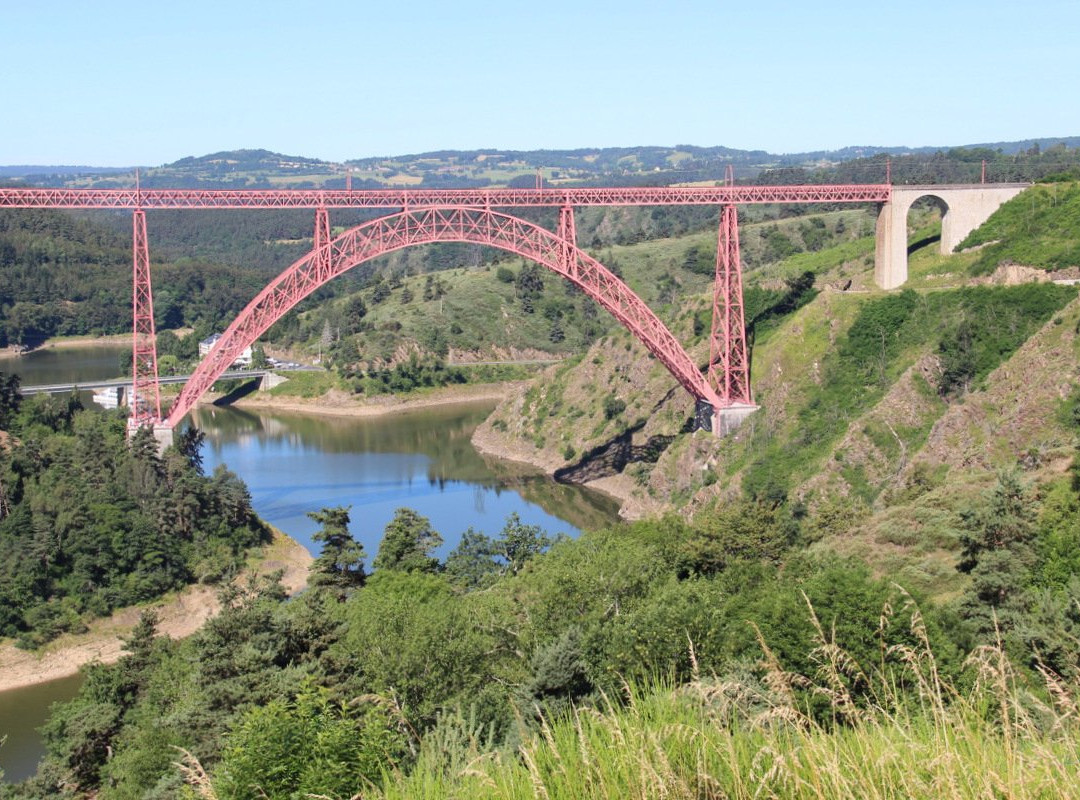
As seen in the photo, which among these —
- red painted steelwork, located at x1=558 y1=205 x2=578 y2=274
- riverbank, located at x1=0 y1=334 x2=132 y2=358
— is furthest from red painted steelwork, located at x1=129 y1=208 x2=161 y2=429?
riverbank, located at x1=0 y1=334 x2=132 y2=358

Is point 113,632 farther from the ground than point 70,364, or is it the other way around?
point 70,364

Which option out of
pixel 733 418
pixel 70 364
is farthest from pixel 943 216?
pixel 70 364

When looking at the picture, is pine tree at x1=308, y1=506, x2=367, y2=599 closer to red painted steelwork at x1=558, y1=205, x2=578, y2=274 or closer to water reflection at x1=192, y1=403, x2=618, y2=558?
water reflection at x1=192, y1=403, x2=618, y2=558

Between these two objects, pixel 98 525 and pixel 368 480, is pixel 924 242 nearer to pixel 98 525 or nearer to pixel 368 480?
pixel 368 480

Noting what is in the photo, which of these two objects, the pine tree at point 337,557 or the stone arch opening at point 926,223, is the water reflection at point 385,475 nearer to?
the pine tree at point 337,557

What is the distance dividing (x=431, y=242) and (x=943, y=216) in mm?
19026

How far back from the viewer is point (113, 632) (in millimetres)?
29875

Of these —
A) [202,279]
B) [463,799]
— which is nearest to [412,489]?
[463,799]

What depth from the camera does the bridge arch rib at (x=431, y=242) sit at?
118 ft

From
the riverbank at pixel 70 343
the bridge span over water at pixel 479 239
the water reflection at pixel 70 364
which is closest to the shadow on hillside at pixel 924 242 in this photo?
the bridge span over water at pixel 479 239

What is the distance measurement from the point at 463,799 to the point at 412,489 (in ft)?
136

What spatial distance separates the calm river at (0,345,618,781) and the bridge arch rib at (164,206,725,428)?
19.2 feet

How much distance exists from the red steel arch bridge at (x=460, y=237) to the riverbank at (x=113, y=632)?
6.96 metres

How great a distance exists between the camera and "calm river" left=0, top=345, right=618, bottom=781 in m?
36.6
